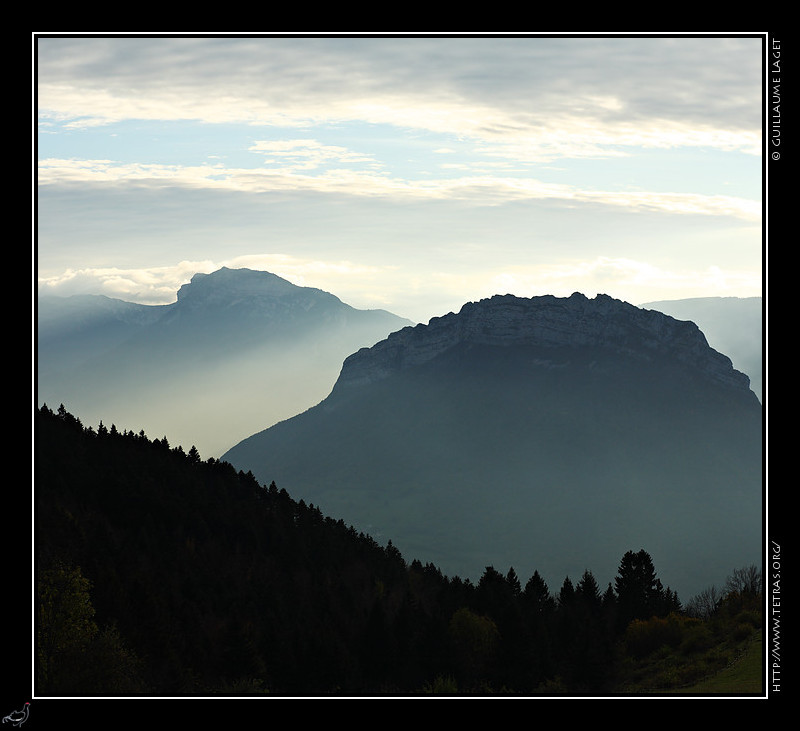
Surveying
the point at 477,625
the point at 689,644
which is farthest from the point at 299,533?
the point at 689,644

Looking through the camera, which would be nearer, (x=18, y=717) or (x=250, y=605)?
(x=18, y=717)

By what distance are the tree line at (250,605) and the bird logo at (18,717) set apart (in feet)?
32.9

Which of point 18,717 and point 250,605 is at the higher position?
point 18,717

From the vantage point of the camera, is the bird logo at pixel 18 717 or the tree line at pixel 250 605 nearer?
the bird logo at pixel 18 717

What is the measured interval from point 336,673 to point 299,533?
67048 mm

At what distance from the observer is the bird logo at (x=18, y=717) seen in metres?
36.5

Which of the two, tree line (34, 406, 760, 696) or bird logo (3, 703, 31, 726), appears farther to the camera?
tree line (34, 406, 760, 696)

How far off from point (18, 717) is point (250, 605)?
62.8 m

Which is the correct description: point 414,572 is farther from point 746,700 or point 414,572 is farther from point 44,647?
point 746,700

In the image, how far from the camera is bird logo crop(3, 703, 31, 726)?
36.5m

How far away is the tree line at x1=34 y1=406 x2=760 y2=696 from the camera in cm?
6738

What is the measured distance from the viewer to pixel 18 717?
36.7 m

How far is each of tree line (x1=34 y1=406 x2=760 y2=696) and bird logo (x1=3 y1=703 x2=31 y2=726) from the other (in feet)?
32.9
